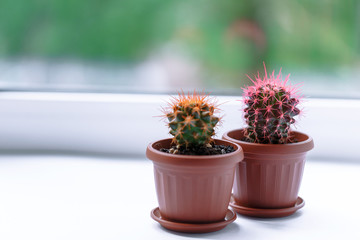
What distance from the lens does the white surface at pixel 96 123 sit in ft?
5.88

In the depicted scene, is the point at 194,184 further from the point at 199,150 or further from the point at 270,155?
the point at 270,155

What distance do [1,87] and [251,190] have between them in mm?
1314

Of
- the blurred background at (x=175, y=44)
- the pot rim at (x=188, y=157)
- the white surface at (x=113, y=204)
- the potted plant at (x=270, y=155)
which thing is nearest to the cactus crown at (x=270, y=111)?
the potted plant at (x=270, y=155)

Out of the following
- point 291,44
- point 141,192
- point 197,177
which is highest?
point 291,44

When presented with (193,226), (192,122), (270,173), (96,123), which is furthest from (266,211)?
(96,123)

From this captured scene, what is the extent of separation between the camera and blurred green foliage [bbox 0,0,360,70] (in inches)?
76.4

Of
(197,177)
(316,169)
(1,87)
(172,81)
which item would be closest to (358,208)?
Result: (316,169)

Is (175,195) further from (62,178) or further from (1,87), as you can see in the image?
(1,87)

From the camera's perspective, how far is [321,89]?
1.96 m

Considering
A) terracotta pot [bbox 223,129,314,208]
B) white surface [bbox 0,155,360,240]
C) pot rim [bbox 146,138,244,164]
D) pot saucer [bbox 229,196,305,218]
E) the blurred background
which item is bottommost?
white surface [bbox 0,155,360,240]

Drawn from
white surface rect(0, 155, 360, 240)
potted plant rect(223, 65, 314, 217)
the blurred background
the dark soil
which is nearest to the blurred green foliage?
the blurred background

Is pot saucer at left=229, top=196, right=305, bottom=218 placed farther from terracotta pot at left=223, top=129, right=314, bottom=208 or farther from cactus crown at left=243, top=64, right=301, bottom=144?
cactus crown at left=243, top=64, right=301, bottom=144

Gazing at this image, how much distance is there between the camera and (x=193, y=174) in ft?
3.27

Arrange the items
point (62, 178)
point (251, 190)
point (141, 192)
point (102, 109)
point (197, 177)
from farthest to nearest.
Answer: point (102, 109) → point (62, 178) → point (141, 192) → point (251, 190) → point (197, 177)
